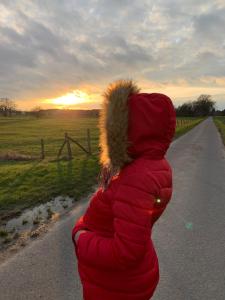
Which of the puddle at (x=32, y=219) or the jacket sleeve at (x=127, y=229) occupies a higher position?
the jacket sleeve at (x=127, y=229)

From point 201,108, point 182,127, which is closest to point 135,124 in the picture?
point 182,127

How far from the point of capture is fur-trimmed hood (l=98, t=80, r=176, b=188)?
5.07ft

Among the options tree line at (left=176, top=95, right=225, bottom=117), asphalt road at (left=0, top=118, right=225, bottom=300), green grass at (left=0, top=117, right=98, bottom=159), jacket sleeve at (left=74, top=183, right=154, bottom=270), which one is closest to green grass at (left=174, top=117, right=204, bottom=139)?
green grass at (left=0, top=117, right=98, bottom=159)

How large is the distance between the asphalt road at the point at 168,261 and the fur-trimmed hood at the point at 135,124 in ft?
8.16

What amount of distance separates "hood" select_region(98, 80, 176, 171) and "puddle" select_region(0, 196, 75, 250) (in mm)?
3877

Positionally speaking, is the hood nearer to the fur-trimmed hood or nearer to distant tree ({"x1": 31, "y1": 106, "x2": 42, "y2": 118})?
the fur-trimmed hood

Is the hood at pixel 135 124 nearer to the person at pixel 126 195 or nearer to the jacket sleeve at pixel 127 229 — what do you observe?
the person at pixel 126 195

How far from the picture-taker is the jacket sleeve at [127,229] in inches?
56.7

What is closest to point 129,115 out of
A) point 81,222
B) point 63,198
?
point 81,222

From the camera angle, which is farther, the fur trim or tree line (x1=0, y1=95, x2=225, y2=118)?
tree line (x1=0, y1=95, x2=225, y2=118)

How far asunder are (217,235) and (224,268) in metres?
1.13

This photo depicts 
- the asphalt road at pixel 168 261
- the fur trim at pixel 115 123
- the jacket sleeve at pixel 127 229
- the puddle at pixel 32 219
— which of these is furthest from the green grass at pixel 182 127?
the jacket sleeve at pixel 127 229

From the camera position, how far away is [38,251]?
15.3 feet

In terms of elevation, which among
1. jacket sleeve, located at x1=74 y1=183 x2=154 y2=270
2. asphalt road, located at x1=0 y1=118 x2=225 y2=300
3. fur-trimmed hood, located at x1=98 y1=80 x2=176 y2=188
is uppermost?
fur-trimmed hood, located at x1=98 y1=80 x2=176 y2=188
